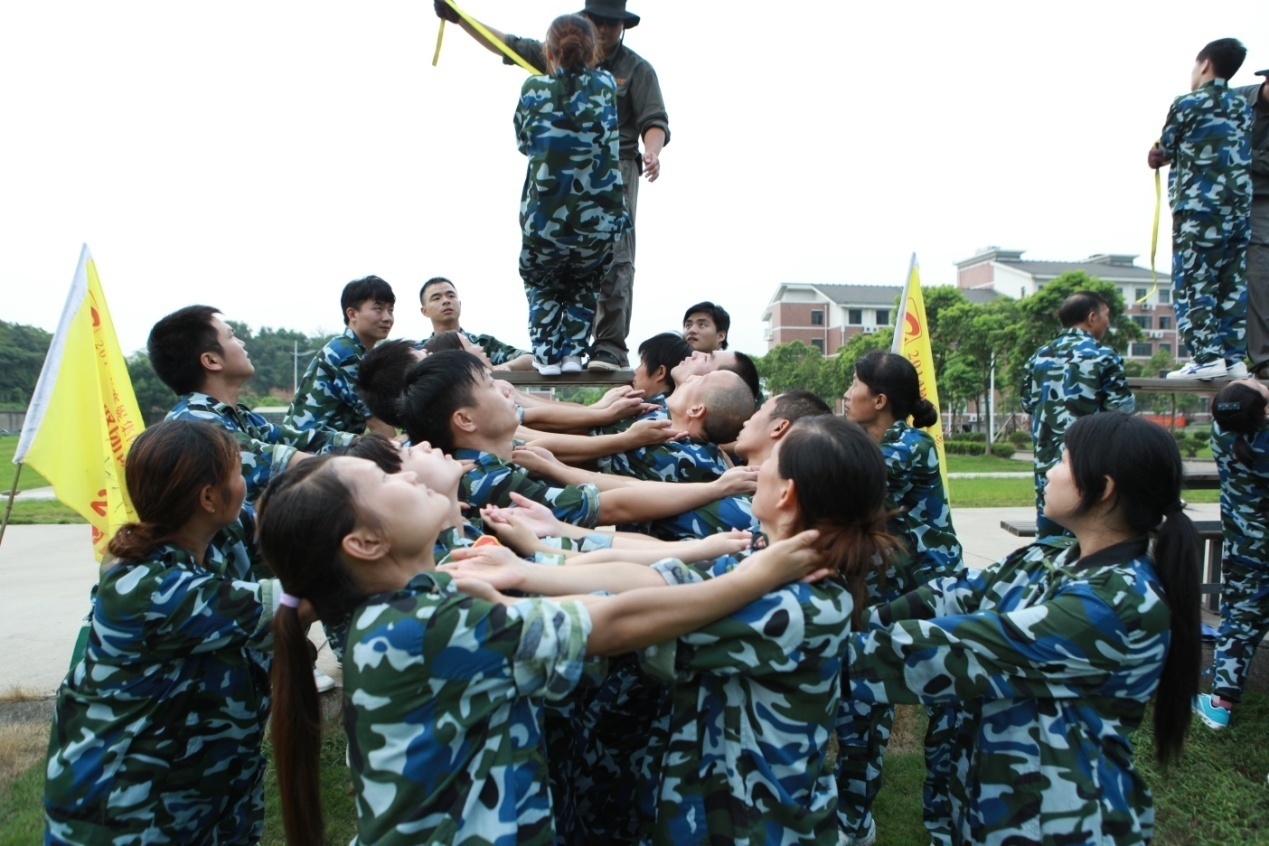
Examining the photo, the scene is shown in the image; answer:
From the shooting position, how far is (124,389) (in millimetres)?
5105

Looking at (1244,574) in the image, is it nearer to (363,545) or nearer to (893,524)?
(893,524)

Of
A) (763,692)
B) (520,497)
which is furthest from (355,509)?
(763,692)

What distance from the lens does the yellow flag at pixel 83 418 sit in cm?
445

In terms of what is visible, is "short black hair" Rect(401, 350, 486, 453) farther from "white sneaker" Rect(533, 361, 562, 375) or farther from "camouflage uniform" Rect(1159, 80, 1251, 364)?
"camouflage uniform" Rect(1159, 80, 1251, 364)

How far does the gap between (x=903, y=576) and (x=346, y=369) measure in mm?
3345

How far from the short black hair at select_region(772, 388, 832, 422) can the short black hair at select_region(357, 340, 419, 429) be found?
1.63m

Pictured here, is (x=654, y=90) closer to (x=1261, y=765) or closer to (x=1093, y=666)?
(x=1093, y=666)

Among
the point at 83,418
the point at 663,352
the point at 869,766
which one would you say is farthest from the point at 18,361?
the point at 869,766

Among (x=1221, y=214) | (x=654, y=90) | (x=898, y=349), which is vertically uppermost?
(x=654, y=90)

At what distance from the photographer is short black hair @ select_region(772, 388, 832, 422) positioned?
285cm

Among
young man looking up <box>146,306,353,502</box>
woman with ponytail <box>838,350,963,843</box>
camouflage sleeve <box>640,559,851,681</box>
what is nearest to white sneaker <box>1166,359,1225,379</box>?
woman with ponytail <box>838,350,963,843</box>

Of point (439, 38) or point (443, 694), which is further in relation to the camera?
point (439, 38)

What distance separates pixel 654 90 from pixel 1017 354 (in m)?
34.9

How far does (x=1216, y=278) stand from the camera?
5.69 metres
